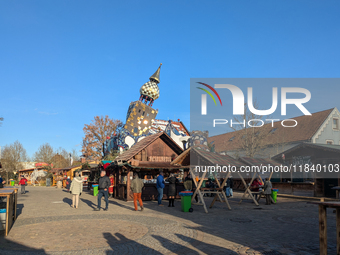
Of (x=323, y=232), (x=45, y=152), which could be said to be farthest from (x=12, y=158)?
(x=323, y=232)

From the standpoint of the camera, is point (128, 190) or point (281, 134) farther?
point (281, 134)

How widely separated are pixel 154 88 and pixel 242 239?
4142 centimetres

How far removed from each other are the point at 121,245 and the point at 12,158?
6605cm

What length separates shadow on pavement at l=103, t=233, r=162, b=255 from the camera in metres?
6.21

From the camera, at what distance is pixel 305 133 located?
40781 mm

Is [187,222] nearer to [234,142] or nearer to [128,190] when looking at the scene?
[128,190]

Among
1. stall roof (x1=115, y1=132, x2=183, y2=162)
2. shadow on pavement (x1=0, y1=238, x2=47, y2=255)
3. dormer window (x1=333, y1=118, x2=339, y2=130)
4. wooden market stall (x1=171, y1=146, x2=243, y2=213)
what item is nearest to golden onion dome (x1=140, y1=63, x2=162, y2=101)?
stall roof (x1=115, y1=132, x2=183, y2=162)

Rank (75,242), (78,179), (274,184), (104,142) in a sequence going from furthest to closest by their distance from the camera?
(104,142)
(274,184)
(78,179)
(75,242)

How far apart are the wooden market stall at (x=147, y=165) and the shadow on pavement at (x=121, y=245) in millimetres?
10585

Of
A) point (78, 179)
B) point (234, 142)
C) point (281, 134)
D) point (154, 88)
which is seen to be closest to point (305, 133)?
point (281, 134)

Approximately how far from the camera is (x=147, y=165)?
19234mm

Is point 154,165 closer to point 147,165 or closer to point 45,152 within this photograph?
point 147,165

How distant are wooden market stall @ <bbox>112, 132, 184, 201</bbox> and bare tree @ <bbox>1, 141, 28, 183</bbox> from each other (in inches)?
1866

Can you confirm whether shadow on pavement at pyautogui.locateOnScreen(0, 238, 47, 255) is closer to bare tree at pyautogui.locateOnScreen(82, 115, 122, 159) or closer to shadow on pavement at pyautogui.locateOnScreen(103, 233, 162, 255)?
shadow on pavement at pyautogui.locateOnScreen(103, 233, 162, 255)
